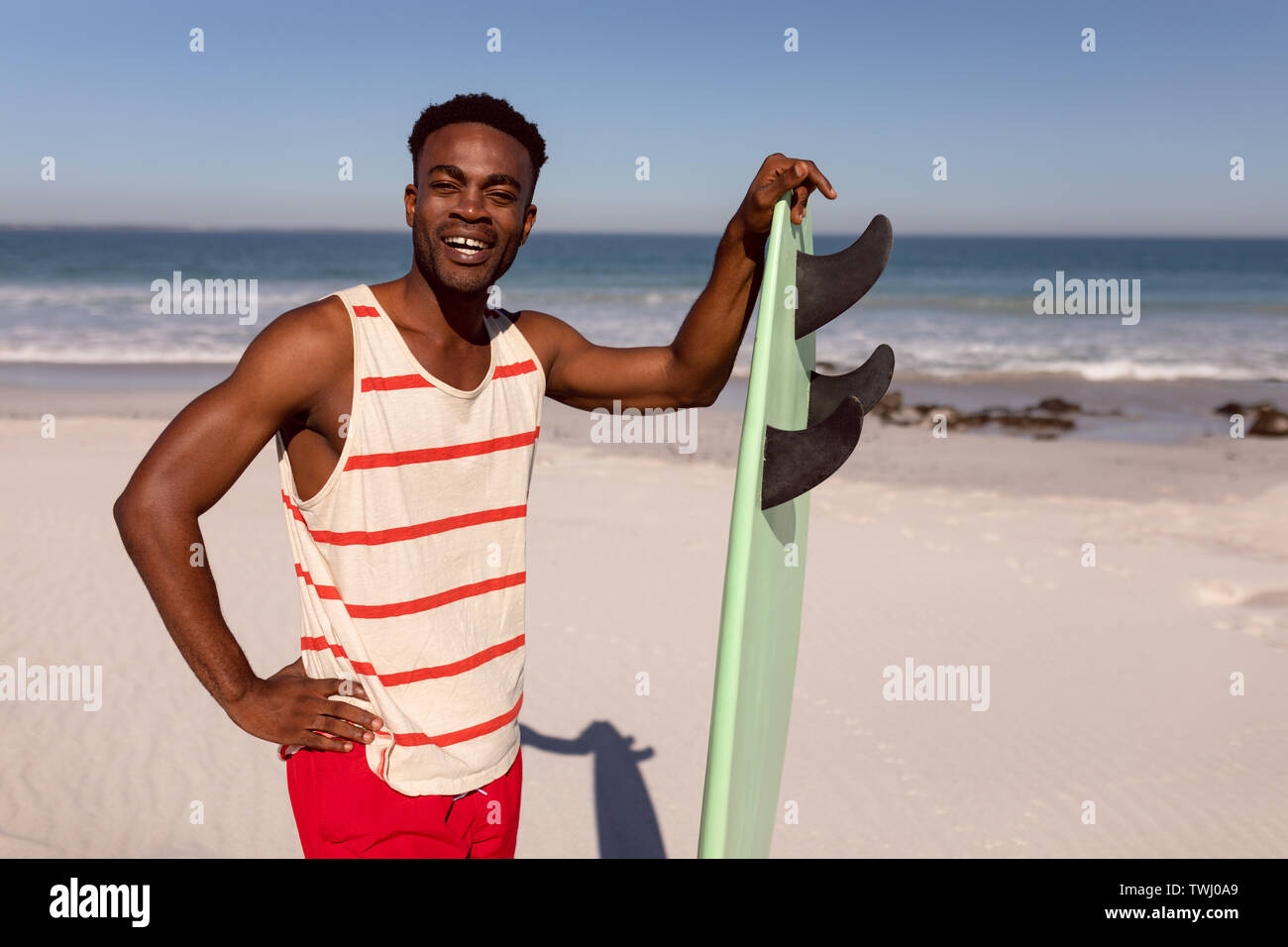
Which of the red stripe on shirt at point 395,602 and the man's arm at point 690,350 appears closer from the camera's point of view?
the red stripe on shirt at point 395,602

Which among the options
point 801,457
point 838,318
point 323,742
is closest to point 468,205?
Answer: point 801,457

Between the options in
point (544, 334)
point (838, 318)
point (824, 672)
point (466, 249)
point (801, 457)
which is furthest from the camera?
point (838, 318)

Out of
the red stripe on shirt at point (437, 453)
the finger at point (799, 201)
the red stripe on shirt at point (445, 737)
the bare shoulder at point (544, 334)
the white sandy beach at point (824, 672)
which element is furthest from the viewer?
the white sandy beach at point (824, 672)

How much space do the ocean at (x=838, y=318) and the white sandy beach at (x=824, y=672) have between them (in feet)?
36.2

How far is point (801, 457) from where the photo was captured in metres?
1.76

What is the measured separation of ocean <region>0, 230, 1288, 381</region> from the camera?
2081 cm

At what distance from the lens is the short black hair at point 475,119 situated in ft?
6.85

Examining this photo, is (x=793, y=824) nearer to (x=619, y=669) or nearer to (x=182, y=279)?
(x=619, y=669)

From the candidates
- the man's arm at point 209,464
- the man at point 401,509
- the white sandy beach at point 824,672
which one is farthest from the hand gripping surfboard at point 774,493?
the white sandy beach at point 824,672

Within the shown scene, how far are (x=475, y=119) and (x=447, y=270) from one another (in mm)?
336

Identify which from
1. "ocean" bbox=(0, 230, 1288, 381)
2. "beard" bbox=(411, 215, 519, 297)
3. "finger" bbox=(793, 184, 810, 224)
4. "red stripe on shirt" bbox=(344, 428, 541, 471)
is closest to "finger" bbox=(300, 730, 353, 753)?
"red stripe on shirt" bbox=(344, 428, 541, 471)

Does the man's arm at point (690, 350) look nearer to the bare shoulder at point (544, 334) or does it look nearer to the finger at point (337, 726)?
the bare shoulder at point (544, 334)

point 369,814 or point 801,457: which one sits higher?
point 801,457

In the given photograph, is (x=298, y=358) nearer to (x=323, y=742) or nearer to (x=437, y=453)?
(x=437, y=453)
